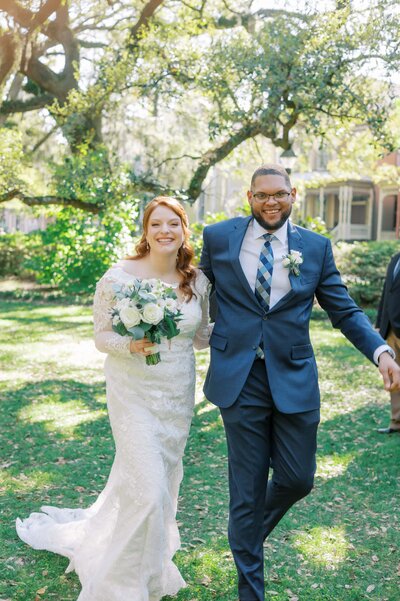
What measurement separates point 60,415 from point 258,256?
533 cm

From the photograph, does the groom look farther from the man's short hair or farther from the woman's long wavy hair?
the woman's long wavy hair

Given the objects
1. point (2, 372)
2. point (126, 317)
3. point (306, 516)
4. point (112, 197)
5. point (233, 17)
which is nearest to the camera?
point (126, 317)

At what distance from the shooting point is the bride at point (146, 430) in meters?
3.99

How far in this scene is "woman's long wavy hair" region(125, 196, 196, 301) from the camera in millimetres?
4418

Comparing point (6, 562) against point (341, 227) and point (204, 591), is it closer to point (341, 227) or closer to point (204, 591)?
point (204, 591)

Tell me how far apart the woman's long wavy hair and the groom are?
384 mm

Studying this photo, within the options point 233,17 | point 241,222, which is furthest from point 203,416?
point 233,17

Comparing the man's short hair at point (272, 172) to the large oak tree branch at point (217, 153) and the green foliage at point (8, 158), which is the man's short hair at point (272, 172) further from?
the green foliage at point (8, 158)

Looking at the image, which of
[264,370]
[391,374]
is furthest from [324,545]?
[264,370]

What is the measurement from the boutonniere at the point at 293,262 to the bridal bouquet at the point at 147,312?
2.17 feet

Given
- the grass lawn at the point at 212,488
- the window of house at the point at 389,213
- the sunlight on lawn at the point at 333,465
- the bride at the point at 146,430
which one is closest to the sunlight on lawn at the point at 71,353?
the grass lawn at the point at 212,488

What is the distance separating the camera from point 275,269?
398cm

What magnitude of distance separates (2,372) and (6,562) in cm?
667

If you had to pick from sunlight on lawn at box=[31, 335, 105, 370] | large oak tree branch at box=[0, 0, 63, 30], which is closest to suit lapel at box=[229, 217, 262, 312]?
sunlight on lawn at box=[31, 335, 105, 370]
